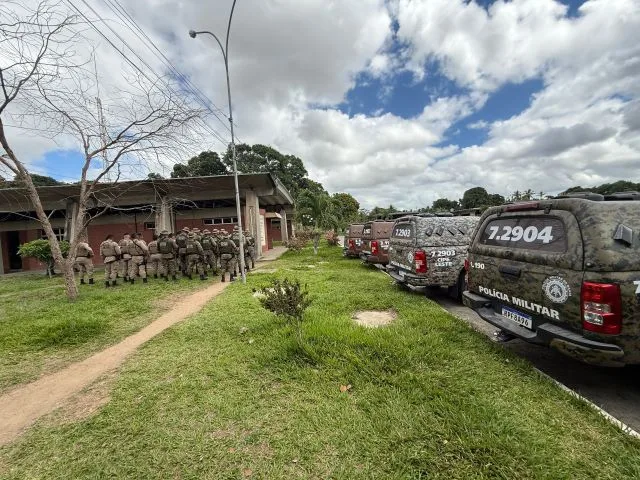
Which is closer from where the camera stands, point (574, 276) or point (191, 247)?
point (574, 276)

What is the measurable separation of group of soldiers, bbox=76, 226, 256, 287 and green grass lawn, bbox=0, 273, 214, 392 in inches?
60.2

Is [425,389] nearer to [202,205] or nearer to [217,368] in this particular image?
[217,368]

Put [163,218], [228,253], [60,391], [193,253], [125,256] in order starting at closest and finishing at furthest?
1. [60,391]
2. [125,256]
3. [193,253]
4. [228,253]
5. [163,218]

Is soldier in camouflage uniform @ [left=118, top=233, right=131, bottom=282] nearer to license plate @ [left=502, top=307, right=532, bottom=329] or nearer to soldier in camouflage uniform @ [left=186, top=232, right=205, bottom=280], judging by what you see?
soldier in camouflage uniform @ [left=186, top=232, right=205, bottom=280]

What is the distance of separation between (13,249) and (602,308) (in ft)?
91.3

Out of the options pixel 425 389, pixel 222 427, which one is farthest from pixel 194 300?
pixel 425 389

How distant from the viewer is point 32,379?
394cm

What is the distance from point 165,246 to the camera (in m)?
10.5

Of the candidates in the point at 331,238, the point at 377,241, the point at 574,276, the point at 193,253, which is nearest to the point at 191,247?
the point at 193,253

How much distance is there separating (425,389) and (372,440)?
2.79 ft

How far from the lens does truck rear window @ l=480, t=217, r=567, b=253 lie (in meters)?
3.07

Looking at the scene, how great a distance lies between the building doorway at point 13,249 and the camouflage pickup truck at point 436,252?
24.6 meters

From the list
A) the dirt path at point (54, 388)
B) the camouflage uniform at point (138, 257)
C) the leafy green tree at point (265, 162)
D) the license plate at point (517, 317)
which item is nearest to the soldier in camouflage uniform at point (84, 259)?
the camouflage uniform at point (138, 257)

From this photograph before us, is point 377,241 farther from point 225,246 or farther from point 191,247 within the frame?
point 191,247
